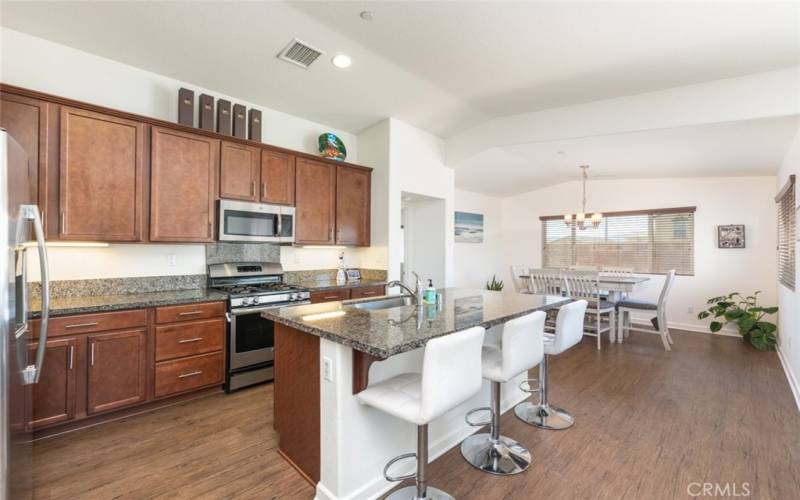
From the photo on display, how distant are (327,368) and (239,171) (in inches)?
96.1

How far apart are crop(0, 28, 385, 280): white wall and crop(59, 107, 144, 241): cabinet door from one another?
37cm

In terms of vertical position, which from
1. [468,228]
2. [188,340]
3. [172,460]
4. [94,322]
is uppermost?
[468,228]

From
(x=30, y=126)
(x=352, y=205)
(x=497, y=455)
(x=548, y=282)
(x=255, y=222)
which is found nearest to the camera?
(x=497, y=455)

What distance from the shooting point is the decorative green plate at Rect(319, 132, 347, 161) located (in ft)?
14.0

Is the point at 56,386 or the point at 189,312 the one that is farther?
the point at 189,312

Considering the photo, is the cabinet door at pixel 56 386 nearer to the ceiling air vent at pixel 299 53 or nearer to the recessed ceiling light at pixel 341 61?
the ceiling air vent at pixel 299 53

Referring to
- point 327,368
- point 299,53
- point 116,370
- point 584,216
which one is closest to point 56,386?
point 116,370

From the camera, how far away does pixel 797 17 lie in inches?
90.7

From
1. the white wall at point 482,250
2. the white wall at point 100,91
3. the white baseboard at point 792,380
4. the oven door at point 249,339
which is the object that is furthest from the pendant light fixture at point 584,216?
the white wall at point 100,91

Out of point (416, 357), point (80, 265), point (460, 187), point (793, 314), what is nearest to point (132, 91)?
point (80, 265)

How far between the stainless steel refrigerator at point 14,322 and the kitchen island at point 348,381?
1.02 metres

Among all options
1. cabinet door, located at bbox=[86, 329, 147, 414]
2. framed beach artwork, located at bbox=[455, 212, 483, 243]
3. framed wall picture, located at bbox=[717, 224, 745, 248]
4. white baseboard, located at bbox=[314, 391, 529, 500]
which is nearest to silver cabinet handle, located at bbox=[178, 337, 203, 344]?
cabinet door, located at bbox=[86, 329, 147, 414]

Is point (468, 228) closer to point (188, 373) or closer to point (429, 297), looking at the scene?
point (429, 297)

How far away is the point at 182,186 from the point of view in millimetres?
3086
